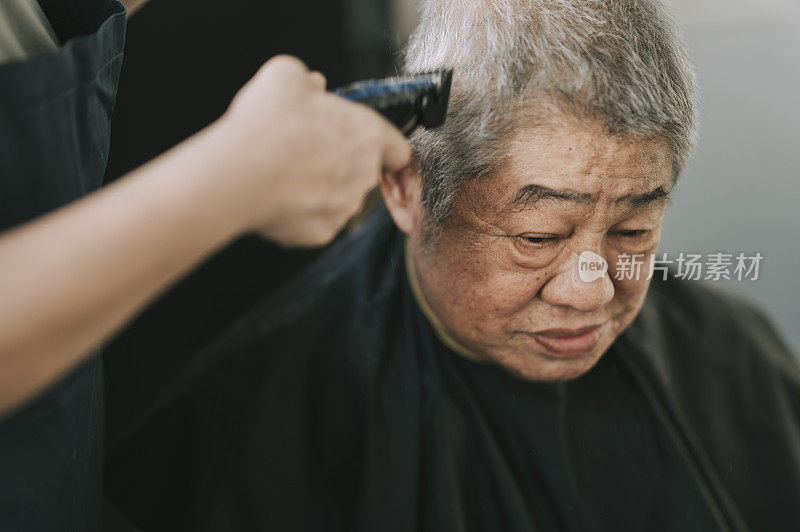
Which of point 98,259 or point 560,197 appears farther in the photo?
point 560,197

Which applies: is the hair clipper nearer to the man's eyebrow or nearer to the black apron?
the man's eyebrow

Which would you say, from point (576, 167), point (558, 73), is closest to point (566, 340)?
point (576, 167)

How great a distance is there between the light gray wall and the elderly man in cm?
6

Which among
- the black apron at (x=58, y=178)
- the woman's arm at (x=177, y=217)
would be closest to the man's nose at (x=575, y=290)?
the woman's arm at (x=177, y=217)

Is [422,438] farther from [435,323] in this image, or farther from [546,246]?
[546,246]

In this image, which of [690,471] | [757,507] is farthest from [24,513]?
[757,507]

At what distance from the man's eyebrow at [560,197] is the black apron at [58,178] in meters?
0.59

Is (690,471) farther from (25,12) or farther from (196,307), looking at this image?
(25,12)

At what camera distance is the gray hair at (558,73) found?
939 mm

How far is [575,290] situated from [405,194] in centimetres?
32

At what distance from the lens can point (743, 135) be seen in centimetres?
109

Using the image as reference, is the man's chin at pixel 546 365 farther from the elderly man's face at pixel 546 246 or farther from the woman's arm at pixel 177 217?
the woman's arm at pixel 177 217

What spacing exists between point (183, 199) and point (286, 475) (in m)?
0.70

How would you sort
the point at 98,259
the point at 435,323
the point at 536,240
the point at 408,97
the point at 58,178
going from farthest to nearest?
the point at 435,323, the point at 536,240, the point at 408,97, the point at 58,178, the point at 98,259
